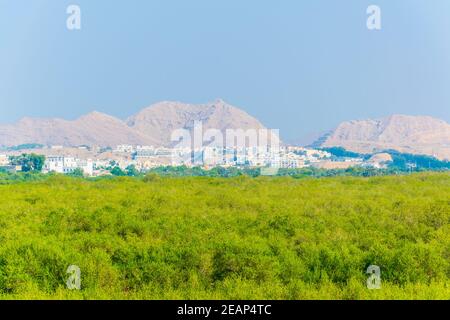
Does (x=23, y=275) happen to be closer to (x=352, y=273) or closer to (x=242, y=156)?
(x=352, y=273)

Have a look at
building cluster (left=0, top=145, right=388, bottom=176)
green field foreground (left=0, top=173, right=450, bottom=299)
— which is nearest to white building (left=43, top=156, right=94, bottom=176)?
building cluster (left=0, top=145, right=388, bottom=176)

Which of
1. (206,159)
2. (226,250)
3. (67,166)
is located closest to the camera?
(226,250)

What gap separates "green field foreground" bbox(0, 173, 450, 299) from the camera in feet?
38.5

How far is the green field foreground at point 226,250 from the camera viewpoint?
1175 cm

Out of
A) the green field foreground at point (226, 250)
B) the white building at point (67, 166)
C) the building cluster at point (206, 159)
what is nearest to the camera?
the green field foreground at point (226, 250)

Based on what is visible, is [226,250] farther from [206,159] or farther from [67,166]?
[206,159]

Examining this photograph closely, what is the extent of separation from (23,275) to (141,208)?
→ 8353mm

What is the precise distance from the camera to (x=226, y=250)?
532 inches

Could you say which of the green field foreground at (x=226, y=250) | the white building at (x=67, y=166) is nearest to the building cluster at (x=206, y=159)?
the white building at (x=67, y=166)

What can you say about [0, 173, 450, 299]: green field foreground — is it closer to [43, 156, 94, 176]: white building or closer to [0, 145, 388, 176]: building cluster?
[43, 156, 94, 176]: white building

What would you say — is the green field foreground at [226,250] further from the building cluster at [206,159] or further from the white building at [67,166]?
the building cluster at [206,159]

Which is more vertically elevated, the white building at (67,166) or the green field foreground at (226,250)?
the green field foreground at (226,250)

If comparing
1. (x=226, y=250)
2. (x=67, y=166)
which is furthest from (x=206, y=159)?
(x=226, y=250)

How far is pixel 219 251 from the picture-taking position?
1359cm
